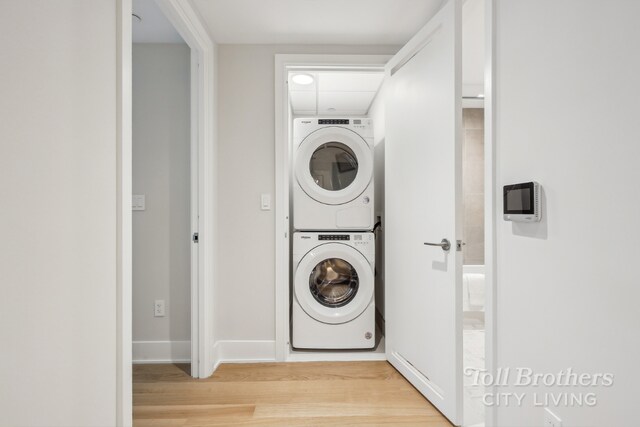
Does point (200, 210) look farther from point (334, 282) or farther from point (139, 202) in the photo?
point (334, 282)

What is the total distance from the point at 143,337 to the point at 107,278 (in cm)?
155

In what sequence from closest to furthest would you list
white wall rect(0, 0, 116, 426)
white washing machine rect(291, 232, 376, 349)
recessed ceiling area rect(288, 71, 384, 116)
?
white wall rect(0, 0, 116, 426)
white washing machine rect(291, 232, 376, 349)
recessed ceiling area rect(288, 71, 384, 116)

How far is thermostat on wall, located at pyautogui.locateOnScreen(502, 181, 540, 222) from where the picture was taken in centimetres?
103

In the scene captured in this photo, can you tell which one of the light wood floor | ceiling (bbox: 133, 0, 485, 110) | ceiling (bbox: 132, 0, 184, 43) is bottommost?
the light wood floor

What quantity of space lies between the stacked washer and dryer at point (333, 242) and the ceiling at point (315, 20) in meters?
0.58

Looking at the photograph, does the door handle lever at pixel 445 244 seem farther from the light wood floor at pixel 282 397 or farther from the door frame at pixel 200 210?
the door frame at pixel 200 210

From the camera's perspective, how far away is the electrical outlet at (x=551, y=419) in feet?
3.22

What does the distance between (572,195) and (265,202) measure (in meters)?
1.82

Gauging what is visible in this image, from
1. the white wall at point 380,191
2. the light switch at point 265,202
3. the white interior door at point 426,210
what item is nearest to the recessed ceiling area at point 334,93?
the white wall at point 380,191

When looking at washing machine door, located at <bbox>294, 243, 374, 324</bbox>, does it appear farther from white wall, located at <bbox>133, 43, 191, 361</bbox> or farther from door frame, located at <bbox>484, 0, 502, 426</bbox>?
door frame, located at <bbox>484, 0, 502, 426</bbox>

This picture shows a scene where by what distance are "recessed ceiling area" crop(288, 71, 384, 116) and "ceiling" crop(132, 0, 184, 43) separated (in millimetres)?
994

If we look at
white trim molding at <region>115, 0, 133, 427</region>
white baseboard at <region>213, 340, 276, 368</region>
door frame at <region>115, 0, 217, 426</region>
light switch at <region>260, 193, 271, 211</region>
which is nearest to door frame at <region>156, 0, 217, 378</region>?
door frame at <region>115, 0, 217, 426</region>

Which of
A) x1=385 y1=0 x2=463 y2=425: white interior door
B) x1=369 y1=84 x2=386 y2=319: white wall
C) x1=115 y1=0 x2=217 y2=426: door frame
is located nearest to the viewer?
x1=385 y1=0 x2=463 y2=425: white interior door

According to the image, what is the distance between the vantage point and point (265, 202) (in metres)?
2.33
